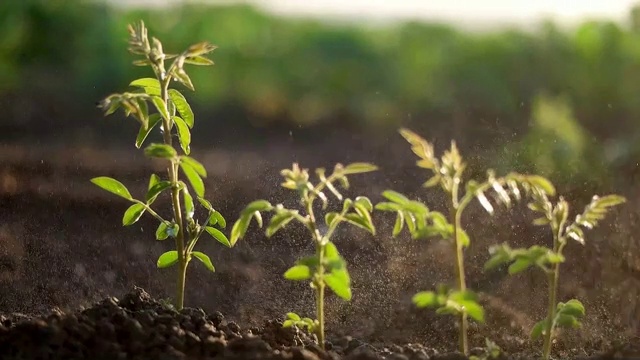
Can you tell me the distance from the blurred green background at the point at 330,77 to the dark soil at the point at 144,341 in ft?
3.21

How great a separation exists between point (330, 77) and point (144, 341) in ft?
7.03

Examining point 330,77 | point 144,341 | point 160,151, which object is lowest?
point 144,341

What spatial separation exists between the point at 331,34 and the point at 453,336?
6.72ft

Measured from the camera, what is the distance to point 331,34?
321cm

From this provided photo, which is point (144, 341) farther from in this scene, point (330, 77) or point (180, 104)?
point (330, 77)

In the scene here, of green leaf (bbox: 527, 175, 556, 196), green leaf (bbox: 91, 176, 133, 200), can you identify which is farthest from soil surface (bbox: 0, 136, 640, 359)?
green leaf (bbox: 527, 175, 556, 196)

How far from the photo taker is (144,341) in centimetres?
91

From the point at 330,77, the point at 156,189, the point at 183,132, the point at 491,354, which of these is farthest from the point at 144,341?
the point at 330,77

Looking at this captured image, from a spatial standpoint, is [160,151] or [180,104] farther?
[180,104]

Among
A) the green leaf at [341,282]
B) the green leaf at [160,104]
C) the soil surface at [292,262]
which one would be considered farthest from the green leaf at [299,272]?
the soil surface at [292,262]

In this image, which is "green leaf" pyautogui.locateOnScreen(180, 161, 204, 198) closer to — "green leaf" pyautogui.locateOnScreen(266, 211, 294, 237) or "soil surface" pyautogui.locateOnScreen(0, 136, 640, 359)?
"green leaf" pyautogui.locateOnScreen(266, 211, 294, 237)

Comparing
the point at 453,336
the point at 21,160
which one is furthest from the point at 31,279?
the point at 453,336

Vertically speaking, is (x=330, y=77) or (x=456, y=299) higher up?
(x=330, y=77)

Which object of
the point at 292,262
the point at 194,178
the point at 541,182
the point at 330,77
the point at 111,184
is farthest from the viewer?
the point at 330,77
